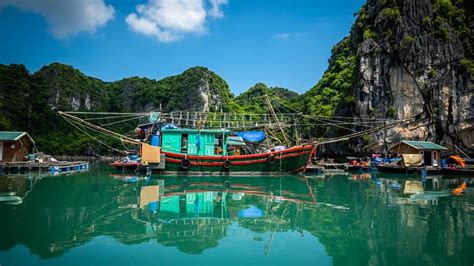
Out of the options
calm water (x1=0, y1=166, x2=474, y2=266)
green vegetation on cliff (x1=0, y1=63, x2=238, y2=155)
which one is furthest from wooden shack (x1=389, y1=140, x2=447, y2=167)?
green vegetation on cliff (x1=0, y1=63, x2=238, y2=155)

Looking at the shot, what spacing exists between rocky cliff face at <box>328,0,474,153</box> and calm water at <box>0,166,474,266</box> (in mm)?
21147

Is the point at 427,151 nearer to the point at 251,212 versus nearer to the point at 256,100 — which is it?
the point at 251,212

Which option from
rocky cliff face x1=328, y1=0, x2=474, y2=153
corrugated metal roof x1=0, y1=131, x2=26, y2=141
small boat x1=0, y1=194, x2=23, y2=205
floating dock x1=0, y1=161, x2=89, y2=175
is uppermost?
rocky cliff face x1=328, y1=0, x2=474, y2=153

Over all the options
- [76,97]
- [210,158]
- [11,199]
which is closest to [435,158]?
[210,158]

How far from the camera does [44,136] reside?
179 feet

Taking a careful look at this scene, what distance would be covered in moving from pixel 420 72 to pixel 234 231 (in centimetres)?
3028

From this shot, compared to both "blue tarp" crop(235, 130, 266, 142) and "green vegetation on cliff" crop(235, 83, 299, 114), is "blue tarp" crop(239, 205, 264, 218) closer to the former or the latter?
"blue tarp" crop(235, 130, 266, 142)

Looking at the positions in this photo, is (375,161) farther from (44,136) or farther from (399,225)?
(44,136)

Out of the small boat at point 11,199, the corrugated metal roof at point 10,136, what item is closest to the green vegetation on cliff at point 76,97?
the corrugated metal roof at point 10,136

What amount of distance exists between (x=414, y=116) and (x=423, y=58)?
5888 millimetres

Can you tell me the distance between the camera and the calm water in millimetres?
4707

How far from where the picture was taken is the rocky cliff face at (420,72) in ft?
87.9

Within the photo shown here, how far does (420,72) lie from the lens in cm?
2909

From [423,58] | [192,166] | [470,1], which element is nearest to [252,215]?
[192,166]
